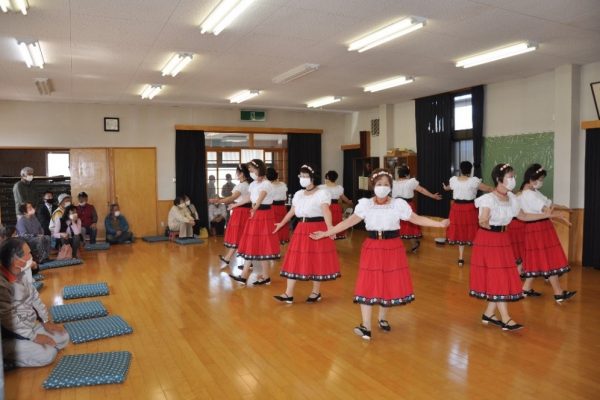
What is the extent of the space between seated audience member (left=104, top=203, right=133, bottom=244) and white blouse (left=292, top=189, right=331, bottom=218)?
6158 mm

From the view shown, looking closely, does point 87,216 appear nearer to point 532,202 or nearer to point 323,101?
point 323,101

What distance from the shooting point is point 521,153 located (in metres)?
8.16

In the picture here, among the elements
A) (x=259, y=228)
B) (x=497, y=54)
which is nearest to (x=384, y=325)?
(x=259, y=228)

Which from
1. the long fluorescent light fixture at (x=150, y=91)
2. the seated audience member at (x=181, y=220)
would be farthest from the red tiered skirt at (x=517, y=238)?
the seated audience member at (x=181, y=220)

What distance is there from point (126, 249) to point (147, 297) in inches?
158

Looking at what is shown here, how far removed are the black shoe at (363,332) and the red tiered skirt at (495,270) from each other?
3.57 feet

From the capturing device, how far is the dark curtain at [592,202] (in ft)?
23.2

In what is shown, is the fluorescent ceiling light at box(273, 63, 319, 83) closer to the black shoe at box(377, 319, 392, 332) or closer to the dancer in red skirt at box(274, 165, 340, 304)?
the dancer in red skirt at box(274, 165, 340, 304)

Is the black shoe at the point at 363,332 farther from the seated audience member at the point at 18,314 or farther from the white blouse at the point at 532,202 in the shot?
the seated audience member at the point at 18,314

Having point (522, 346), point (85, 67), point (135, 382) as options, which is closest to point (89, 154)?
point (85, 67)

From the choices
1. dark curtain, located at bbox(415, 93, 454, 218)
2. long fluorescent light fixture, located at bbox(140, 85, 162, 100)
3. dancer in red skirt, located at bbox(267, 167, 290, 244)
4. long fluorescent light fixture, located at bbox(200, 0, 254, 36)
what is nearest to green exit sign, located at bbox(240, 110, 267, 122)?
long fluorescent light fixture, located at bbox(140, 85, 162, 100)

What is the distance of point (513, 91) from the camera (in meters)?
8.31

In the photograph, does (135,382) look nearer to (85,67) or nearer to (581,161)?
(85,67)

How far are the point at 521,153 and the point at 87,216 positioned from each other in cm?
843
